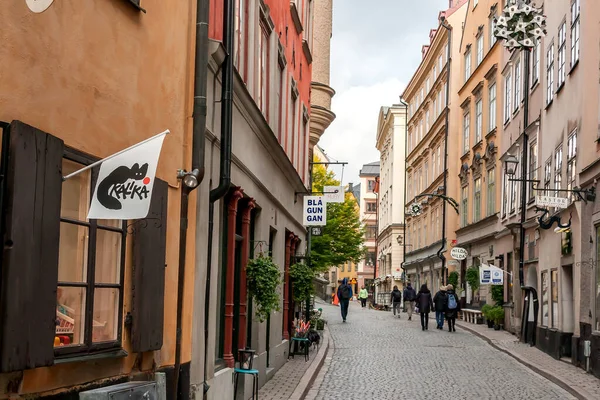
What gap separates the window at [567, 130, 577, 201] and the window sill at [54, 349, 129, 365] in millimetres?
13739

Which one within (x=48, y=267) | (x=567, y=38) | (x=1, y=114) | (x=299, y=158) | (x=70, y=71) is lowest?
(x=48, y=267)

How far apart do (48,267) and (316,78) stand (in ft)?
72.5

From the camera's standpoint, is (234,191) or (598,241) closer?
(234,191)

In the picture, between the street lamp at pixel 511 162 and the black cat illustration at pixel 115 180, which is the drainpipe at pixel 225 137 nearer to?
the black cat illustration at pixel 115 180

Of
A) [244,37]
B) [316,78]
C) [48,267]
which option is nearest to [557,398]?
[244,37]

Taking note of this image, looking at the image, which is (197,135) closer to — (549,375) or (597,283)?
(549,375)

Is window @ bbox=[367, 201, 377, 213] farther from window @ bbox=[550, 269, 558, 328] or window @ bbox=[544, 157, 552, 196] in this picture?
window @ bbox=[550, 269, 558, 328]

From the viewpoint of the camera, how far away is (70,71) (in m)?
6.18

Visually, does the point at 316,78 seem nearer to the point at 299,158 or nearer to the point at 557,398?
the point at 299,158

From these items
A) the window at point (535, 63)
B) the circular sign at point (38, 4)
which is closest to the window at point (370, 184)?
the window at point (535, 63)

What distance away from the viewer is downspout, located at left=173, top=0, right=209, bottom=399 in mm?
8508

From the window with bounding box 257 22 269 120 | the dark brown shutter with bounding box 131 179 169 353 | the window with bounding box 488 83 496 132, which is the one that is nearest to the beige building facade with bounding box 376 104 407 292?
the window with bounding box 488 83 496 132

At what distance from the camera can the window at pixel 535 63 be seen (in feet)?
83.7

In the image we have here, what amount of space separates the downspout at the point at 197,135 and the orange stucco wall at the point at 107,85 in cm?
7
